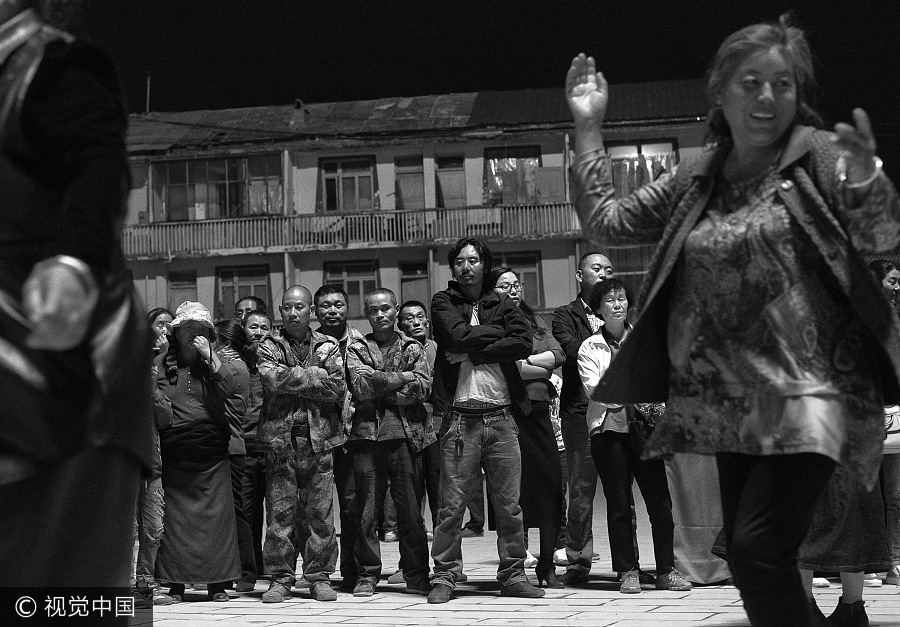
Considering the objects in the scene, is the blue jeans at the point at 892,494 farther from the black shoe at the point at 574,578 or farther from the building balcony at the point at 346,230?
the building balcony at the point at 346,230

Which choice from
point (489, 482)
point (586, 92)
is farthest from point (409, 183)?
point (586, 92)

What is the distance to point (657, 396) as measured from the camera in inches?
145

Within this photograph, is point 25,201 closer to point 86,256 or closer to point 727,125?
point 86,256

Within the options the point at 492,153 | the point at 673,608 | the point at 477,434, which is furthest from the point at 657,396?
the point at 492,153

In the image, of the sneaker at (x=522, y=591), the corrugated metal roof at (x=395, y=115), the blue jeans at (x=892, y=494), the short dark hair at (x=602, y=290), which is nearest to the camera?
the sneaker at (x=522, y=591)

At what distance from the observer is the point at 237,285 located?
39344mm

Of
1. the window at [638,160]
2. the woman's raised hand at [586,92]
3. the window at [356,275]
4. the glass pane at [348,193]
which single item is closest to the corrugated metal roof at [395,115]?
the window at [638,160]

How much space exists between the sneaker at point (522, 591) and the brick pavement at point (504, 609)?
0.24 feet

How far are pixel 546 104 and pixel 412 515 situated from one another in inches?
1262

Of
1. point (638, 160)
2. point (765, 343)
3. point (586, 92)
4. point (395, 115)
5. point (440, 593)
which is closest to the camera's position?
→ point (765, 343)

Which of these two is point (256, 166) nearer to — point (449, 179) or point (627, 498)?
point (449, 179)

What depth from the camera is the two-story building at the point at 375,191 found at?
37344 millimetres

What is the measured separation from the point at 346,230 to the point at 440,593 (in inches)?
1252

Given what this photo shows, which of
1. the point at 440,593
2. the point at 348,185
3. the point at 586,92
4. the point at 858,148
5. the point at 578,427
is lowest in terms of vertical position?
the point at 440,593
